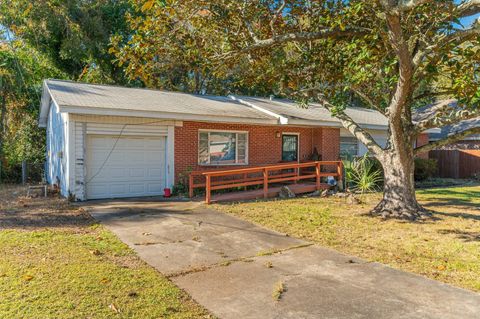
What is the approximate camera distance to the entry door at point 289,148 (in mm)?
15672

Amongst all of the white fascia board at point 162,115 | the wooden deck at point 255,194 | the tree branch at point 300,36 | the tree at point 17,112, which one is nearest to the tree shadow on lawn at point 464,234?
the tree branch at point 300,36

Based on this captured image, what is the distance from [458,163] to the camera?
20469 mm

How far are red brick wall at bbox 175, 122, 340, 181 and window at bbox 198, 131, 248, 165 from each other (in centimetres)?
20

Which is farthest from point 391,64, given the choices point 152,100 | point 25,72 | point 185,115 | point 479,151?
point 25,72

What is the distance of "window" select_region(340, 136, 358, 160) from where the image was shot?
55.6 ft

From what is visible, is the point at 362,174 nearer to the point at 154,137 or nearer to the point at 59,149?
the point at 154,137

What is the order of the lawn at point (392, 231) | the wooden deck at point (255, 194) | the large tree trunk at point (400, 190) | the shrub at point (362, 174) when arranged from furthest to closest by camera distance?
1. the shrub at point (362, 174)
2. the wooden deck at point (255, 194)
3. the large tree trunk at point (400, 190)
4. the lawn at point (392, 231)

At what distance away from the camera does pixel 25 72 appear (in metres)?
18.2

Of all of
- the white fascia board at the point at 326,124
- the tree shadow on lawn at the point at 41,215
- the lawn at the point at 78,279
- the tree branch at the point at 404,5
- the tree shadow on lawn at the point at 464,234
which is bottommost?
the tree shadow on lawn at the point at 464,234

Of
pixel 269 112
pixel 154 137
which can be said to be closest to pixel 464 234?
pixel 269 112

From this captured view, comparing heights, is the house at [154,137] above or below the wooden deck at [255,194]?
above

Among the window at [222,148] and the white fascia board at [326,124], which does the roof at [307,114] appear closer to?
the white fascia board at [326,124]

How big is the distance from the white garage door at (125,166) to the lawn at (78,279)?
158 inches

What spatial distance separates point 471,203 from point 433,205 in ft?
5.25
